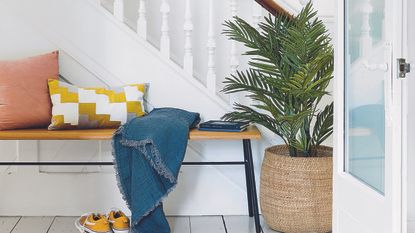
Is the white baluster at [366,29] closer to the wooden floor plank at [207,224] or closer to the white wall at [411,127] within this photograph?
the white wall at [411,127]

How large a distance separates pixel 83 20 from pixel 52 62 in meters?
0.29

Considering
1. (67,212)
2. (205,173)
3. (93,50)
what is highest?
(93,50)

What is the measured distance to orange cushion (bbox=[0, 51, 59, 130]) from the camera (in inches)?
118

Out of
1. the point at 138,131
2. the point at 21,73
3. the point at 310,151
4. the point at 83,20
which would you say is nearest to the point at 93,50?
the point at 83,20

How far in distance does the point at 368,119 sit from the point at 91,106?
149cm

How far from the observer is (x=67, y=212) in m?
3.28

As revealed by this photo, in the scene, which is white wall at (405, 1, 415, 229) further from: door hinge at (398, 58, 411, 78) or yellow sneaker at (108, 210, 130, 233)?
yellow sneaker at (108, 210, 130, 233)

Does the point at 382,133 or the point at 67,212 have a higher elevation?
the point at 382,133

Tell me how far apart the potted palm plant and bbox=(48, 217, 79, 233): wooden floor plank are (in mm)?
974

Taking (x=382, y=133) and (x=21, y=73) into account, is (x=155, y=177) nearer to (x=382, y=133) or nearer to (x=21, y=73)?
(x=21, y=73)

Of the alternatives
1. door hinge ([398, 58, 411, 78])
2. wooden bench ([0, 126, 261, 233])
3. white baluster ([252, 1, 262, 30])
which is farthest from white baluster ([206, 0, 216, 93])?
door hinge ([398, 58, 411, 78])

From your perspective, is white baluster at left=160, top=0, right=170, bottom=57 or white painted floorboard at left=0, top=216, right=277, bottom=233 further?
white baluster at left=160, top=0, right=170, bottom=57

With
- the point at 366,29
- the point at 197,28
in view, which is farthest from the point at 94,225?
the point at 366,29

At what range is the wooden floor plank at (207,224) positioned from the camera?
3029 millimetres
